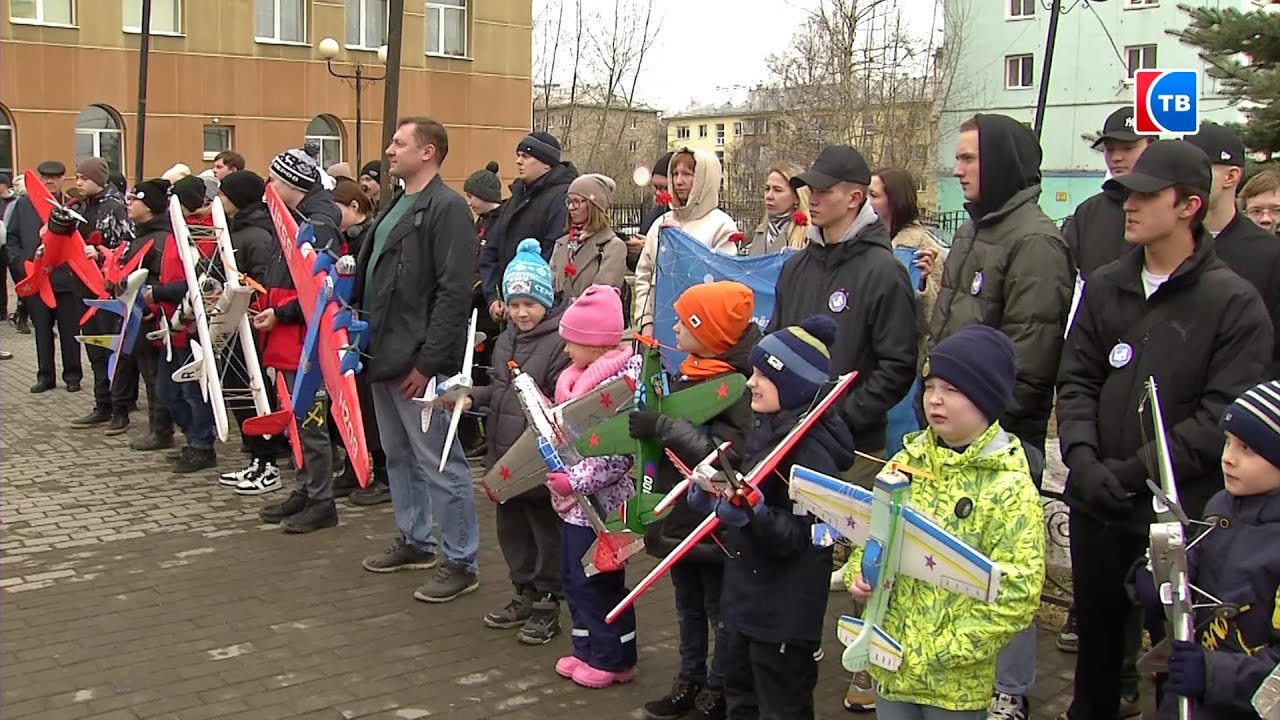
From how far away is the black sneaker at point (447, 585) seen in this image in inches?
232

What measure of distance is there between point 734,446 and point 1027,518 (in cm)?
120

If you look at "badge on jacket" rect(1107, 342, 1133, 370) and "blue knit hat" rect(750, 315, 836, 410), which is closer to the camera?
"blue knit hat" rect(750, 315, 836, 410)

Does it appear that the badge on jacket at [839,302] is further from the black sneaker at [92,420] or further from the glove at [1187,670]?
the black sneaker at [92,420]

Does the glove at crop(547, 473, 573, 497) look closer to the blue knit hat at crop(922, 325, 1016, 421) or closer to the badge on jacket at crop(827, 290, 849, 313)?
the badge on jacket at crop(827, 290, 849, 313)

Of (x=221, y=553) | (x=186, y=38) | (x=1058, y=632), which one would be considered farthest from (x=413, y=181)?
(x=186, y=38)

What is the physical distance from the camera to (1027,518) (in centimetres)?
316

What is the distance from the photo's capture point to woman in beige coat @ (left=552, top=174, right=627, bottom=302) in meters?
7.04

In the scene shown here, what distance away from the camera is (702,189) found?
277 inches

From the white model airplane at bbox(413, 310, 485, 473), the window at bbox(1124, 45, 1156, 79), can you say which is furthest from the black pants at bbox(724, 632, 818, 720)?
the window at bbox(1124, 45, 1156, 79)

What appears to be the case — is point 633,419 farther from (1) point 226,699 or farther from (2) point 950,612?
(1) point 226,699

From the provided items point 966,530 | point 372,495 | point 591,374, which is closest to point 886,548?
point 966,530

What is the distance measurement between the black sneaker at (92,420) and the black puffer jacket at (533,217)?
433 cm

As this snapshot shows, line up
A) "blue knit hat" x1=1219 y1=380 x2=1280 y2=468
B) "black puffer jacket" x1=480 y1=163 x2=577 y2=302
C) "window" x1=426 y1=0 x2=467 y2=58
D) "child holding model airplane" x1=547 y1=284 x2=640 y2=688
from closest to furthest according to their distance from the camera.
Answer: "blue knit hat" x1=1219 y1=380 x2=1280 y2=468 < "child holding model airplane" x1=547 y1=284 x2=640 y2=688 < "black puffer jacket" x1=480 y1=163 x2=577 y2=302 < "window" x1=426 y1=0 x2=467 y2=58

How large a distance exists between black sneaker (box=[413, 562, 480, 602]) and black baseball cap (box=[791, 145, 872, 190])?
269 centimetres
